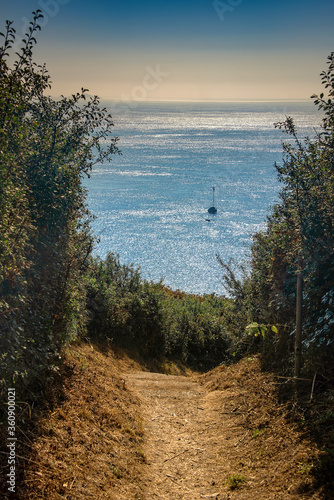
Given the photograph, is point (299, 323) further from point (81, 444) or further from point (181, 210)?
point (181, 210)

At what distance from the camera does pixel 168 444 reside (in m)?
6.77

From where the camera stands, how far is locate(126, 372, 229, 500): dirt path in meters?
5.34

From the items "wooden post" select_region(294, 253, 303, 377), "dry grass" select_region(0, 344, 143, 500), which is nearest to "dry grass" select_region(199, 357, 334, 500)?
"wooden post" select_region(294, 253, 303, 377)

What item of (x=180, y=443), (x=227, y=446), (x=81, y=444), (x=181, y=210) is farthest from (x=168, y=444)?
(x=181, y=210)

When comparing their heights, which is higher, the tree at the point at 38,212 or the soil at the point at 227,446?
the tree at the point at 38,212

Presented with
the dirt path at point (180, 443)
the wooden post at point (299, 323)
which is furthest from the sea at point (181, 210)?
the wooden post at point (299, 323)

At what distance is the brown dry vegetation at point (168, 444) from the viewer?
4348mm

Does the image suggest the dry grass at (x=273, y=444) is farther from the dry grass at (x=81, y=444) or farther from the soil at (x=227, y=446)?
the dry grass at (x=81, y=444)

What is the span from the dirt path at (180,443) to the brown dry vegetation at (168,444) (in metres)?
0.02

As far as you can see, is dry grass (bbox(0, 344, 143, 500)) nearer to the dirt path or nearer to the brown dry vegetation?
the brown dry vegetation

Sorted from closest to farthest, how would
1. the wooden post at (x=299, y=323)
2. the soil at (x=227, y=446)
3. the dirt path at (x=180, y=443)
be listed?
the soil at (x=227, y=446) < the dirt path at (x=180, y=443) < the wooden post at (x=299, y=323)

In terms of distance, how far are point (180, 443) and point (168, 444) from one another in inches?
8.1

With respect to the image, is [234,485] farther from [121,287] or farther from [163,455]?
[121,287]

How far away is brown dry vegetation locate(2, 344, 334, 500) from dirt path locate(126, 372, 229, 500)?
0.06ft
